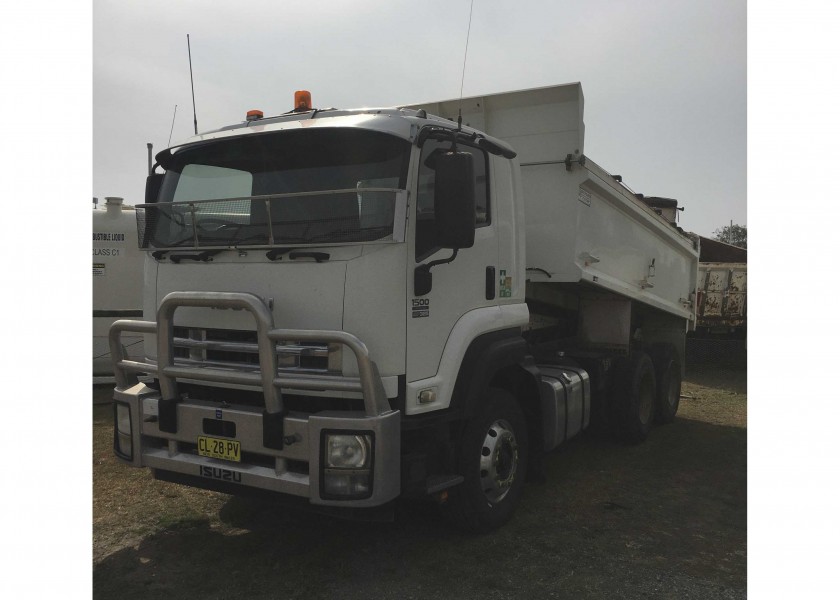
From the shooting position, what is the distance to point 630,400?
635 centimetres

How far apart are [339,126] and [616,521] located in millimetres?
3211

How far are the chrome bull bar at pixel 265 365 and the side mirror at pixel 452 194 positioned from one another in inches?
30.2

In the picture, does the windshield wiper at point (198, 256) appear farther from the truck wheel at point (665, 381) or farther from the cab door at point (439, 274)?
the truck wheel at point (665, 381)

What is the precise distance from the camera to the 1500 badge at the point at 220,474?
11.0 feet

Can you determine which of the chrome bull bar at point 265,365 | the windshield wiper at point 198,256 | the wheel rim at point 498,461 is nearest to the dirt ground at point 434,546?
the wheel rim at point 498,461

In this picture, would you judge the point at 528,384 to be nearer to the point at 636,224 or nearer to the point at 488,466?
the point at 488,466

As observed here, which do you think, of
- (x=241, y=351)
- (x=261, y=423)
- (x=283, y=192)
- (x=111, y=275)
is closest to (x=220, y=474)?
(x=261, y=423)

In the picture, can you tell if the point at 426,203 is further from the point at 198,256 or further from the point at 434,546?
the point at 434,546

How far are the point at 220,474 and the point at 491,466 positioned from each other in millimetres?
1640

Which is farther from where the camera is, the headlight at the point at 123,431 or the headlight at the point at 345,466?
the headlight at the point at 123,431

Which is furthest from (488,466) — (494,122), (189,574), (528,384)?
(494,122)

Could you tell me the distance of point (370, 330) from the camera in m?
3.26

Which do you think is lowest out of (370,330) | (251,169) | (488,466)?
(488,466)

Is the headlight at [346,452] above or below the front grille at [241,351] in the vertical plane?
below
